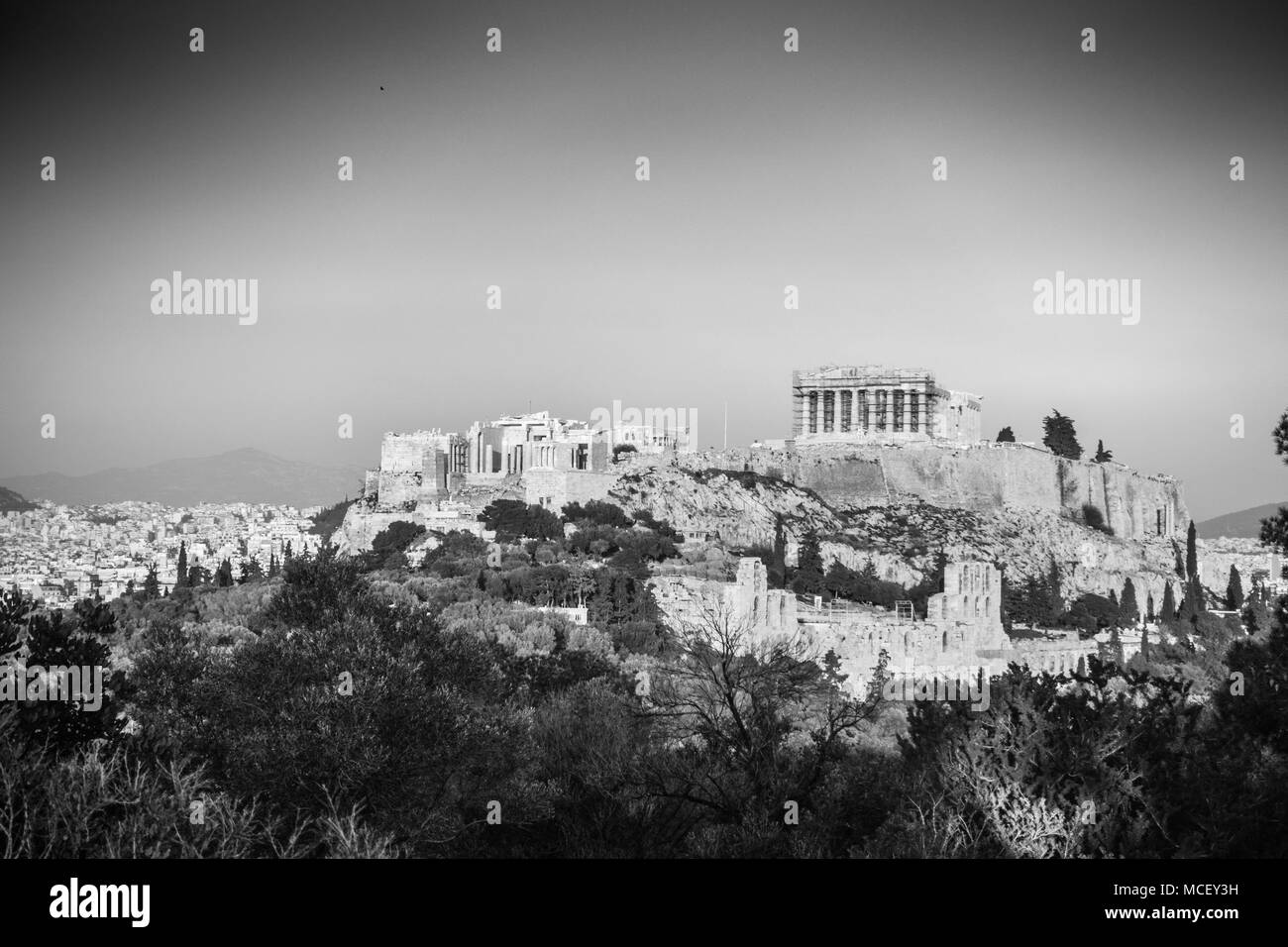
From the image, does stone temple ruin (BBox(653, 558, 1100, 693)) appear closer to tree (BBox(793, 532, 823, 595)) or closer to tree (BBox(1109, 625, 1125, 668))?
tree (BBox(1109, 625, 1125, 668))

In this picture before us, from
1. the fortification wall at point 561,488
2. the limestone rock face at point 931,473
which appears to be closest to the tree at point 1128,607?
the limestone rock face at point 931,473

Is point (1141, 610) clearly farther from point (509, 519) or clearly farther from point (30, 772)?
point (30, 772)

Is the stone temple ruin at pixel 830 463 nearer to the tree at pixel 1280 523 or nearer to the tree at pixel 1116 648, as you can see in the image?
the tree at pixel 1116 648

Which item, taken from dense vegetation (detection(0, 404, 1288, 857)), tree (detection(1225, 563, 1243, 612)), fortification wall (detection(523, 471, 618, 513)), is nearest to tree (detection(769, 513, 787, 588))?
fortification wall (detection(523, 471, 618, 513))

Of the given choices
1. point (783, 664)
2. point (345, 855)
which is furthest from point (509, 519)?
point (345, 855)
